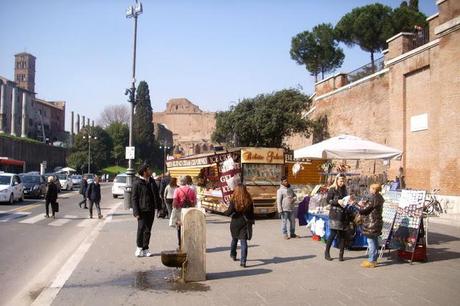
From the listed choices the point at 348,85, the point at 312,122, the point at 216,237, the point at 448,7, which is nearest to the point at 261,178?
the point at 216,237

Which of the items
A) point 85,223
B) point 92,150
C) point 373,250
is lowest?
point 85,223

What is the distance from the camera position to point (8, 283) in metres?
8.20

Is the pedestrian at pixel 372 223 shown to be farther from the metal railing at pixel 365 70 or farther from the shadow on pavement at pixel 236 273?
the metal railing at pixel 365 70

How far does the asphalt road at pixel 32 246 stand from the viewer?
8003 mm

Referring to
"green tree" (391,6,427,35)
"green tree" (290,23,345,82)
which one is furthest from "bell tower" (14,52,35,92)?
"green tree" (391,6,427,35)

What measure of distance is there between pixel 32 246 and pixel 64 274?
398 centimetres

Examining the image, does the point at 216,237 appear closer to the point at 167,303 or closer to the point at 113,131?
the point at 167,303

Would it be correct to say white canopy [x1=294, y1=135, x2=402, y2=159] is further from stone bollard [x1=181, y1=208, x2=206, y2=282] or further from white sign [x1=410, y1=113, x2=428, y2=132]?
white sign [x1=410, y1=113, x2=428, y2=132]

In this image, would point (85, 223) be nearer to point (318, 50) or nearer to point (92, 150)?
point (318, 50)

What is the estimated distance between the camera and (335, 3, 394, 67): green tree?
43125mm

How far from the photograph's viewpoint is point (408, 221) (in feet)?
33.0

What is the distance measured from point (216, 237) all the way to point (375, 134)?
705 inches

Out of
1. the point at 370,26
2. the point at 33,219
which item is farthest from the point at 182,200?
the point at 370,26

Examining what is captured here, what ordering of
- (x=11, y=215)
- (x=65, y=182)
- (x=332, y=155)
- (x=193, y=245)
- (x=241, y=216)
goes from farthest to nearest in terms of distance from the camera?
(x=65, y=182)
(x=11, y=215)
(x=332, y=155)
(x=241, y=216)
(x=193, y=245)
